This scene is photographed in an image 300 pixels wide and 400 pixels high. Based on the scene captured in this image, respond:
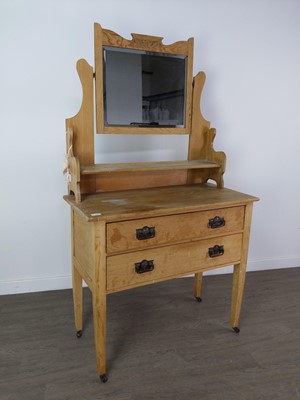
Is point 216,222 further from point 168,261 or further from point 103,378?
point 103,378

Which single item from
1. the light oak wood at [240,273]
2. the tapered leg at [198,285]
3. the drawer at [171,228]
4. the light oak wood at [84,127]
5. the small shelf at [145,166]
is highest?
the light oak wood at [84,127]

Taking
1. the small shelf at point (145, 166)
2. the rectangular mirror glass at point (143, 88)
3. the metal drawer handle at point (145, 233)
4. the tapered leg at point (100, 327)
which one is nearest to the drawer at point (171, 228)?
the metal drawer handle at point (145, 233)

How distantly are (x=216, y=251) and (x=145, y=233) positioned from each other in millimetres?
474

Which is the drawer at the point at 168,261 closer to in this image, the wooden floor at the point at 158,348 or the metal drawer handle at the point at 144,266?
the metal drawer handle at the point at 144,266

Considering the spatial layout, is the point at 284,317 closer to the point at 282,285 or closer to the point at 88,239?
the point at 282,285

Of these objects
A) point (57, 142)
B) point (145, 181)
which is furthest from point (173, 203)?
point (57, 142)

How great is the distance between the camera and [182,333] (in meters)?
2.01

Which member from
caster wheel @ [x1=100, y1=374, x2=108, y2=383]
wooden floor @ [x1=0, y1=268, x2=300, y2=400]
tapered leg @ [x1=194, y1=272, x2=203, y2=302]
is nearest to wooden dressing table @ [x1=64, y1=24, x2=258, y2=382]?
caster wheel @ [x1=100, y1=374, x2=108, y2=383]

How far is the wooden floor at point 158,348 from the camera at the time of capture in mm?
1597

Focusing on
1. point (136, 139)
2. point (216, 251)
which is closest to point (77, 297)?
point (216, 251)

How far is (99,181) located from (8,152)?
2.31 ft

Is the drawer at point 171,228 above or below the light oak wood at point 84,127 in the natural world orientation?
below

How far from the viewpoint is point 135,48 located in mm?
1856

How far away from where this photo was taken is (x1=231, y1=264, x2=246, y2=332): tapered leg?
6.49 ft
